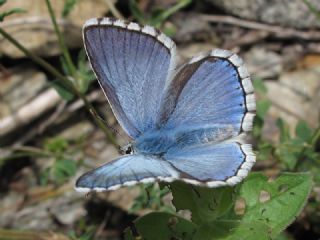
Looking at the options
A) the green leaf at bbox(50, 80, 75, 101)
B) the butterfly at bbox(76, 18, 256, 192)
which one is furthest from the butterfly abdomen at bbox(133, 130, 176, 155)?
the green leaf at bbox(50, 80, 75, 101)

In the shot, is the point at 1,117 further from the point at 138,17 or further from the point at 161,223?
the point at 161,223

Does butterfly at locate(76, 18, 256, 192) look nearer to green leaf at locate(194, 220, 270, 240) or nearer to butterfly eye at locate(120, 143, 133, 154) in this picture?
butterfly eye at locate(120, 143, 133, 154)

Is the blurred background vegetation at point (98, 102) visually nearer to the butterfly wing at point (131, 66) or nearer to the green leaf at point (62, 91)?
the green leaf at point (62, 91)

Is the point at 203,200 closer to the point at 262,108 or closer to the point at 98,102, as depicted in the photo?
the point at 262,108

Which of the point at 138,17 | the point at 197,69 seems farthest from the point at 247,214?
the point at 138,17

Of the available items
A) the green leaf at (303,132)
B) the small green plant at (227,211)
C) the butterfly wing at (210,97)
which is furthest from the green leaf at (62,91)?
the green leaf at (303,132)

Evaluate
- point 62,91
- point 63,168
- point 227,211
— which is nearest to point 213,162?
point 227,211
